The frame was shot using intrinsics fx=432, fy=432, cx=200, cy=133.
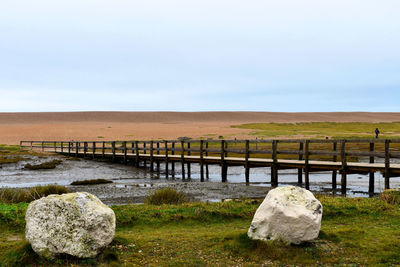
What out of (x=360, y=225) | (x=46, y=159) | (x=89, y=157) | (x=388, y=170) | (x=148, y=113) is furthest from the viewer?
(x=148, y=113)

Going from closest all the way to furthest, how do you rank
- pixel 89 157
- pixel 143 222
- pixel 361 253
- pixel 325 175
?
1. pixel 361 253
2. pixel 143 222
3. pixel 325 175
4. pixel 89 157

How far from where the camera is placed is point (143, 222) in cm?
1124

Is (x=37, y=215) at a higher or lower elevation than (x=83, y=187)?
higher

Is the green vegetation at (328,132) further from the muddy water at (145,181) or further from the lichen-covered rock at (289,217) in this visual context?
the lichen-covered rock at (289,217)

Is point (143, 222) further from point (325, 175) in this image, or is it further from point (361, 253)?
point (325, 175)

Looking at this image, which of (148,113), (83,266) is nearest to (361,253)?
(83,266)

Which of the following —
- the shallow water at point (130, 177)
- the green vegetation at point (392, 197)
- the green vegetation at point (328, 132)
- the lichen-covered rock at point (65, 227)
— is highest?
the lichen-covered rock at point (65, 227)

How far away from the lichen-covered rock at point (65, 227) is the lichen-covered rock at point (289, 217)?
116 inches

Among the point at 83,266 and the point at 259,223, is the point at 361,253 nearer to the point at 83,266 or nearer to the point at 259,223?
the point at 259,223

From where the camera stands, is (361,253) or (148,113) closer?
(361,253)

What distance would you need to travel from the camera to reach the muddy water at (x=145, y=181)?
18.7 metres

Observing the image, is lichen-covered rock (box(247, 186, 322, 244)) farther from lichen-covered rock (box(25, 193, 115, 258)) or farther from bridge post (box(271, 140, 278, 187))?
bridge post (box(271, 140, 278, 187))

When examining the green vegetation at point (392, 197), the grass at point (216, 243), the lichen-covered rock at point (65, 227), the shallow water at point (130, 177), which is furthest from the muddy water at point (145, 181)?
the lichen-covered rock at point (65, 227)

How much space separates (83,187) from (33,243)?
13701 mm
